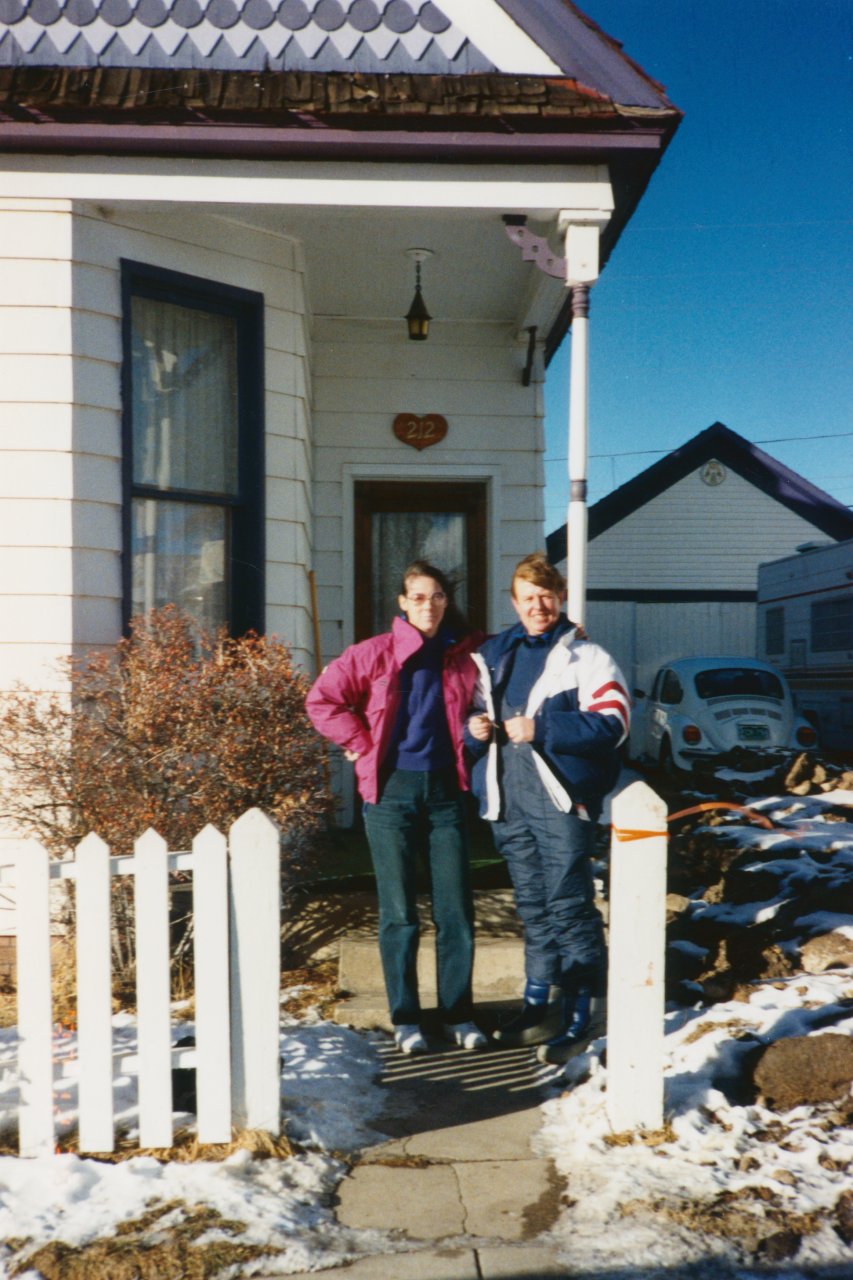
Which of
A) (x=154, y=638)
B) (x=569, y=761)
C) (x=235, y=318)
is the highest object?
(x=235, y=318)

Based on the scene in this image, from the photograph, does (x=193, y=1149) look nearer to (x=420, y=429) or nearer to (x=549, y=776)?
(x=549, y=776)

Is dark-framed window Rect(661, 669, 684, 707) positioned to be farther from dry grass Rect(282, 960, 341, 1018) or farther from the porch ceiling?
dry grass Rect(282, 960, 341, 1018)

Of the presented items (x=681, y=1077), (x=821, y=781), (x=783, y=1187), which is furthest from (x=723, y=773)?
(x=783, y=1187)

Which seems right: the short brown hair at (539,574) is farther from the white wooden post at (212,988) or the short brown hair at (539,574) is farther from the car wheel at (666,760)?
the car wheel at (666,760)

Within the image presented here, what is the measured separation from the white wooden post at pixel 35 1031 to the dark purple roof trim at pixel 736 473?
68.5 feet

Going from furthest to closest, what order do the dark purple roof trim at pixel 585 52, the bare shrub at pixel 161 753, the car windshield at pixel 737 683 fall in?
the car windshield at pixel 737 683 < the dark purple roof trim at pixel 585 52 < the bare shrub at pixel 161 753

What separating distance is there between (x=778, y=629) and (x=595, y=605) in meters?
5.48

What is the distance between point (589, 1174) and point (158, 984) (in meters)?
1.42

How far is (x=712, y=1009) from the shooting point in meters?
4.61

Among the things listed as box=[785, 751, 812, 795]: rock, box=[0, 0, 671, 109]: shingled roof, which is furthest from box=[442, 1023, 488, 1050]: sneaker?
box=[785, 751, 812, 795]: rock

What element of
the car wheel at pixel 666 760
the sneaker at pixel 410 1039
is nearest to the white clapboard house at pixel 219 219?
the sneaker at pixel 410 1039

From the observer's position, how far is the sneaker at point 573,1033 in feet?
14.1

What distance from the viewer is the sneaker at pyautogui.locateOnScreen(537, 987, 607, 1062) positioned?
4.29 meters

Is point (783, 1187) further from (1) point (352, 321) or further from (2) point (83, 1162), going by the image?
(1) point (352, 321)
